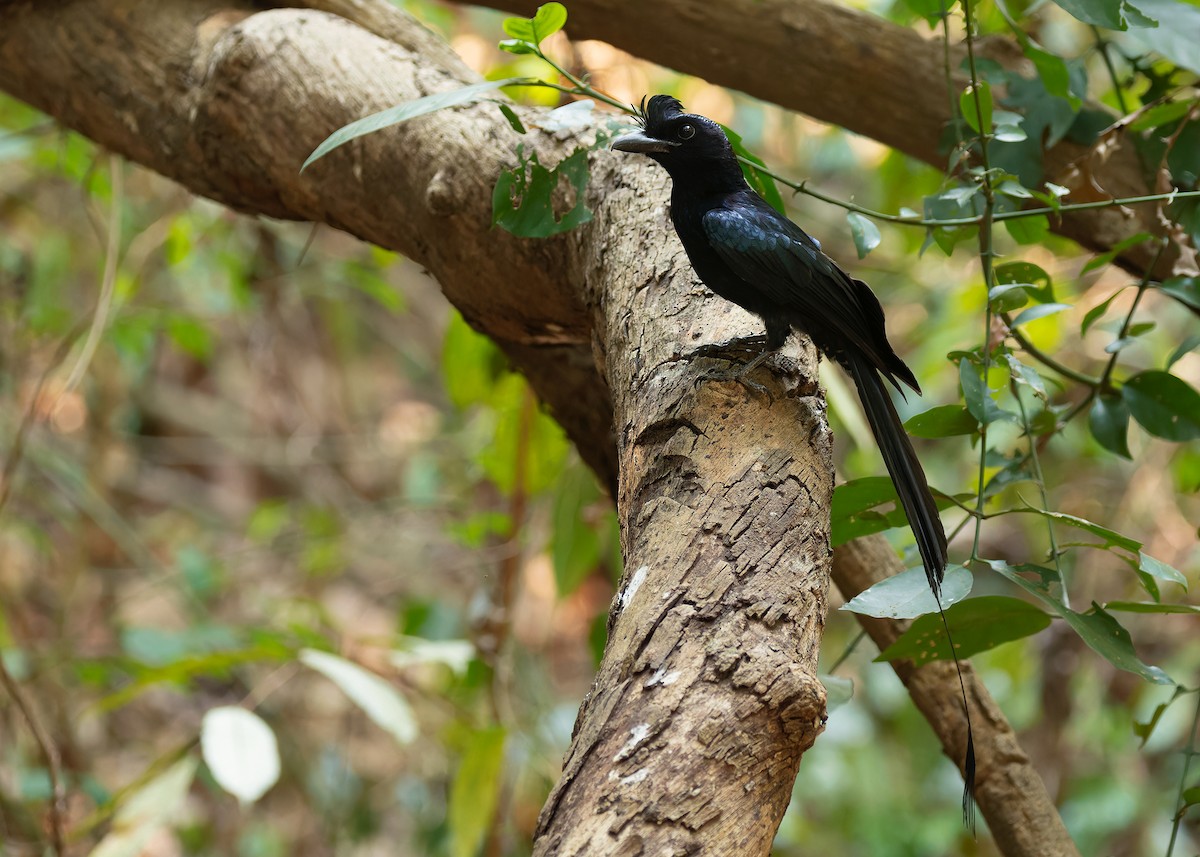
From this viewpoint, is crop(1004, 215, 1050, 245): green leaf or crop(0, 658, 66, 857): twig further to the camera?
crop(0, 658, 66, 857): twig

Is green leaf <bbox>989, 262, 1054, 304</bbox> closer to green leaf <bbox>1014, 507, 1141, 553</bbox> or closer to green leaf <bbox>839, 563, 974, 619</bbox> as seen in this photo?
green leaf <bbox>1014, 507, 1141, 553</bbox>

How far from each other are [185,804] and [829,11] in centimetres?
505

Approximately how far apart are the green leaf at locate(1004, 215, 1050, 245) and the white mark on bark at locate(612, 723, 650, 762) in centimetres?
132

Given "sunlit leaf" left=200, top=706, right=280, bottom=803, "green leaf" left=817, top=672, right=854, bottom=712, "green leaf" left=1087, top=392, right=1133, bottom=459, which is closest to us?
"green leaf" left=817, top=672, right=854, bottom=712

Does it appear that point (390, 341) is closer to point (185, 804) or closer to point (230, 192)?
point (185, 804)

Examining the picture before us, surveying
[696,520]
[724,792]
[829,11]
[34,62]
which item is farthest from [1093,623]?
[34,62]

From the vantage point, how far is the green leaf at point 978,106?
1715mm

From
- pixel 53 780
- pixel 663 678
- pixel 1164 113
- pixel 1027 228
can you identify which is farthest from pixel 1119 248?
pixel 53 780

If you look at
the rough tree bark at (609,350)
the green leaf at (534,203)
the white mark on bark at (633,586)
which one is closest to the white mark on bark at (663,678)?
the rough tree bark at (609,350)

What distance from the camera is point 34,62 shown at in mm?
2588

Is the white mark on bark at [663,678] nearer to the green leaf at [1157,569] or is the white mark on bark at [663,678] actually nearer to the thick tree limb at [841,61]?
the green leaf at [1157,569]

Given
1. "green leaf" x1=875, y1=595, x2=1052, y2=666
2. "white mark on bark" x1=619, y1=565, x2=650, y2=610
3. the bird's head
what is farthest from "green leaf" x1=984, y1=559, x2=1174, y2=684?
the bird's head

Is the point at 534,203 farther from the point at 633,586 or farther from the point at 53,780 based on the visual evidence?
the point at 53,780

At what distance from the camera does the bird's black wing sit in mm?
1707
